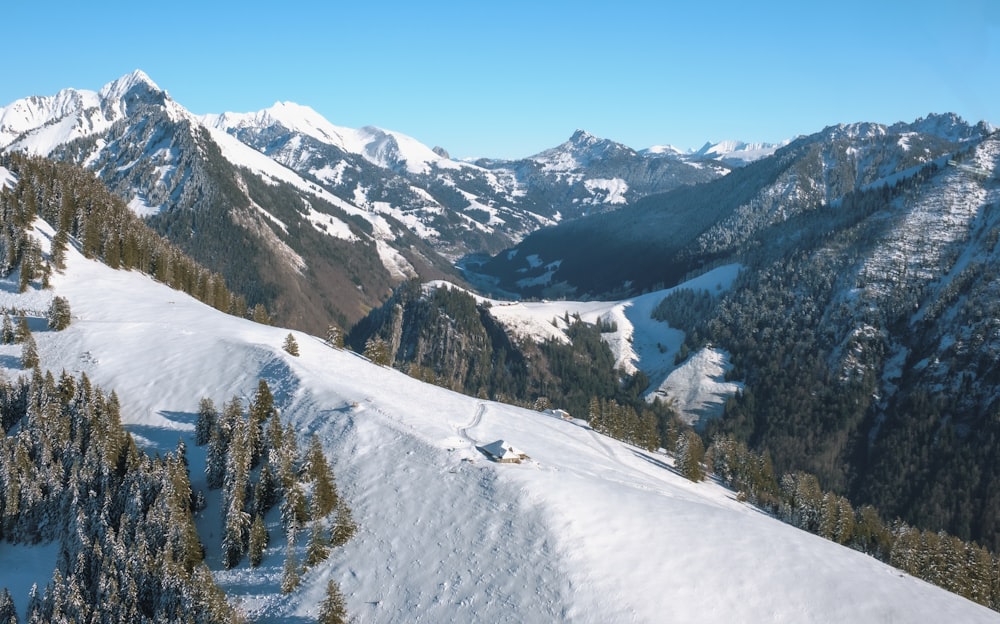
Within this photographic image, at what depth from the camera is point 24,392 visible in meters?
76.4

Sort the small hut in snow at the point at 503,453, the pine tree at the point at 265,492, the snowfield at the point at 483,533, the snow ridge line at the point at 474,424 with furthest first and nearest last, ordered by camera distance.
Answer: the snow ridge line at the point at 474,424, the small hut in snow at the point at 503,453, the pine tree at the point at 265,492, the snowfield at the point at 483,533

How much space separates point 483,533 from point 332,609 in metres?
13.3

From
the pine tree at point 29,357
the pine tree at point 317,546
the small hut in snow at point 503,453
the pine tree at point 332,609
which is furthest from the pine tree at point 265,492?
the pine tree at point 29,357

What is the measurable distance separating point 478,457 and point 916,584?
39504 mm

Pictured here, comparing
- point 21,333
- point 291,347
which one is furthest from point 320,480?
point 21,333

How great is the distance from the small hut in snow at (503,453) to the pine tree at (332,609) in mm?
22179

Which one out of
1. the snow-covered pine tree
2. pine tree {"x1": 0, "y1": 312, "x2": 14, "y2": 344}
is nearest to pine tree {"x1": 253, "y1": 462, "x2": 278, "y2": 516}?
the snow-covered pine tree

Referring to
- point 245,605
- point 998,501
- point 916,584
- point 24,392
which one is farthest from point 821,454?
point 24,392

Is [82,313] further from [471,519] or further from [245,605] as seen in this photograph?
[471,519]

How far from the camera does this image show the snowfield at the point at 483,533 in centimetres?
4747

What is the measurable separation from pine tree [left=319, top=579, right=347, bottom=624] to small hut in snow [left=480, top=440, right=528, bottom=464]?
2218 centimetres

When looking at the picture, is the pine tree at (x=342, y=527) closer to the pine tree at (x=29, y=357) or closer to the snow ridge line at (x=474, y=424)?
the snow ridge line at (x=474, y=424)

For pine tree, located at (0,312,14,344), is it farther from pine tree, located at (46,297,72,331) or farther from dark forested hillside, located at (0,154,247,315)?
dark forested hillside, located at (0,154,247,315)

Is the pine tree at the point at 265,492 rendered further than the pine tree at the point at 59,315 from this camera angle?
No
